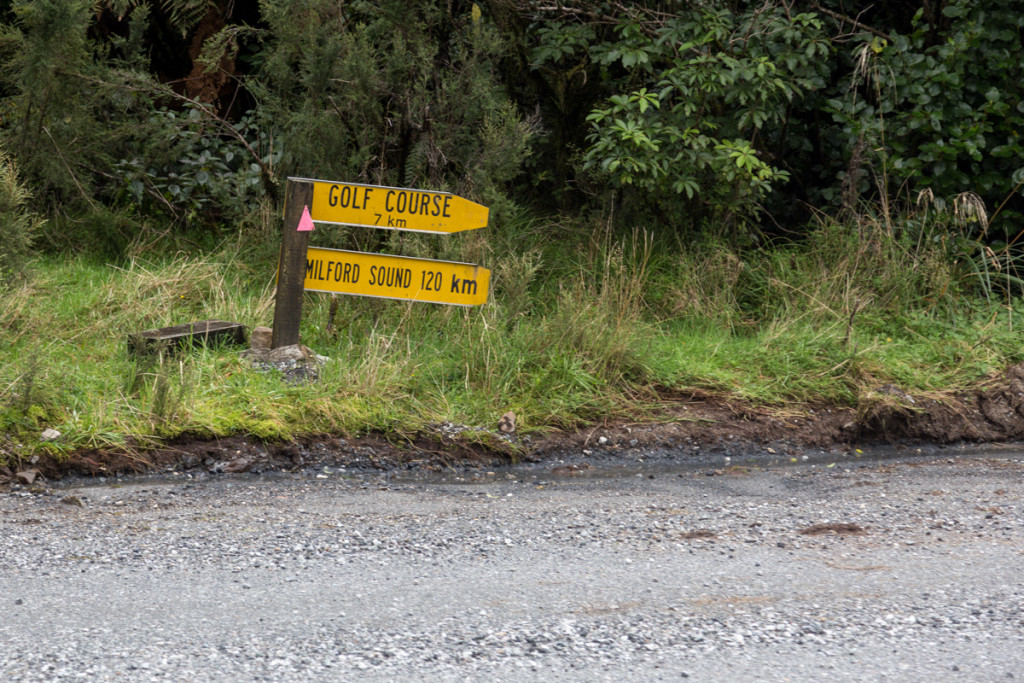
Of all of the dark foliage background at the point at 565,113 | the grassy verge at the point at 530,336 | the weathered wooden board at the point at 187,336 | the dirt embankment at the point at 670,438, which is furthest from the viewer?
the dark foliage background at the point at 565,113

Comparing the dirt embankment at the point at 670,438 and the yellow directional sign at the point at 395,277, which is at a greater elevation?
the yellow directional sign at the point at 395,277

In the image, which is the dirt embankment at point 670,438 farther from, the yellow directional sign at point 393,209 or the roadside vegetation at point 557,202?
the yellow directional sign at point 393,209

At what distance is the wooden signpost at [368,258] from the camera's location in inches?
238

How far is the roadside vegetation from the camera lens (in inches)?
242

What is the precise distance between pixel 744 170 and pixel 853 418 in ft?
6.81

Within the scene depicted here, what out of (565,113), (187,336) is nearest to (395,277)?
(187,336)

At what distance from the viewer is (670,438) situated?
573 centimetres

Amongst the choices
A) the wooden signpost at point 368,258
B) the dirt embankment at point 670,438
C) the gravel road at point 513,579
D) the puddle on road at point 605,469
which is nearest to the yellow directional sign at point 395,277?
the wooden signpost at point 368,258

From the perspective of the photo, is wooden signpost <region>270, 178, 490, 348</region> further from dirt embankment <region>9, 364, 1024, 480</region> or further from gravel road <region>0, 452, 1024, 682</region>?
gravel road <region>0, 452, 1024, 682</region>

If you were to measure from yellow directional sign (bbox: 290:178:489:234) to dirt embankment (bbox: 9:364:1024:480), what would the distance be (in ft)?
4.27

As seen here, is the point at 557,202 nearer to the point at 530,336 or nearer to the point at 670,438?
the point at 530,336

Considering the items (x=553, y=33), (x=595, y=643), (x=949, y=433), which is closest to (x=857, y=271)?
(x=949, y=433)

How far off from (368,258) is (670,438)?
6.83ft

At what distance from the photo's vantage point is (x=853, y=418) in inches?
237
